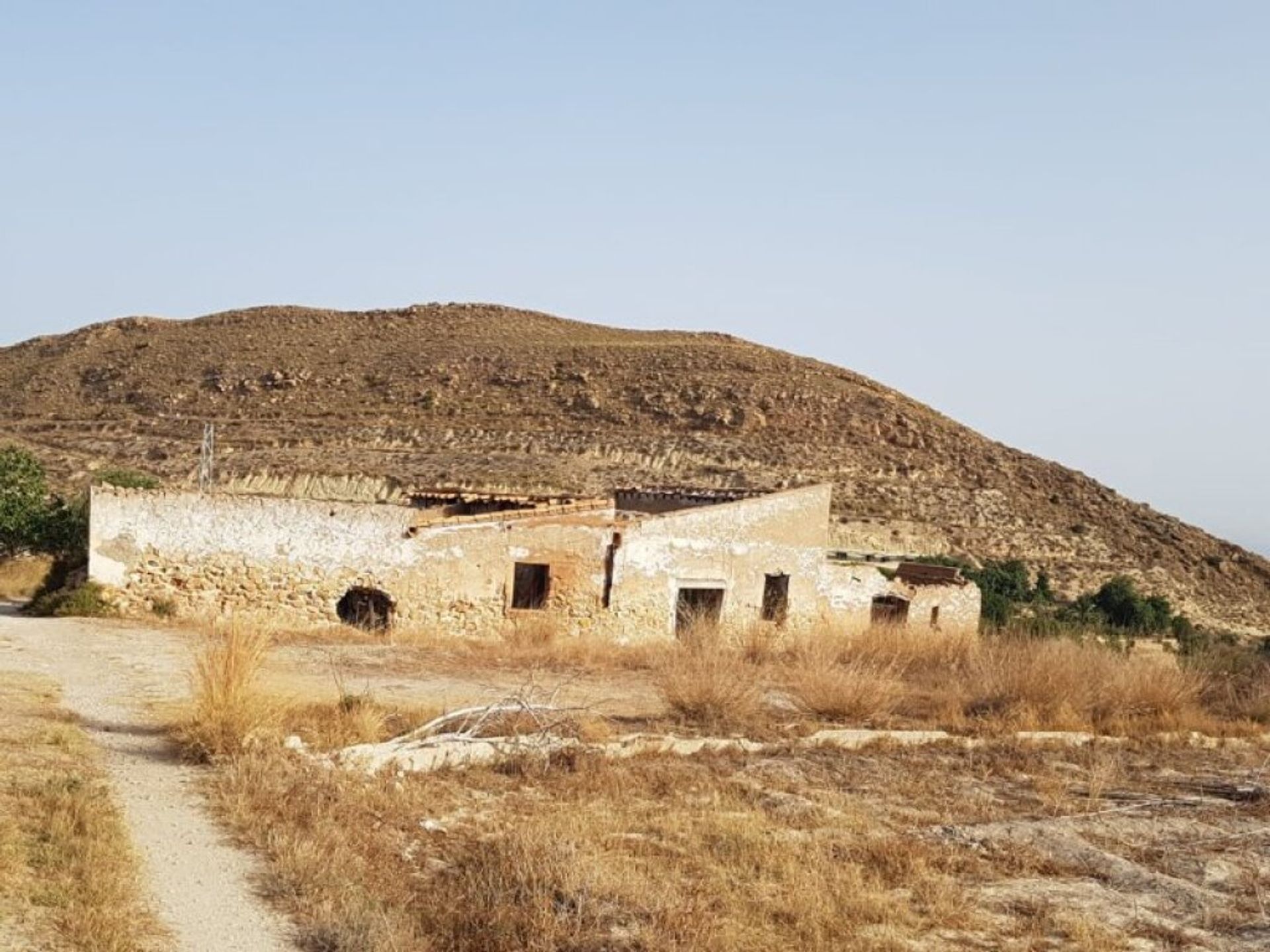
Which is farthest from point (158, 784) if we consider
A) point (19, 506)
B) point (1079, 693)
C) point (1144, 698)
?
point (19, 506)

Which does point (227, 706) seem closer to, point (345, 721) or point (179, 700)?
point (345, 721)

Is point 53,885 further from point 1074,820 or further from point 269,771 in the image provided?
point 1074,820

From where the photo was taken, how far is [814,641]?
20.4 metres

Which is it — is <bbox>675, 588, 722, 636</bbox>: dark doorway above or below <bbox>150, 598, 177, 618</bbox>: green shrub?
above

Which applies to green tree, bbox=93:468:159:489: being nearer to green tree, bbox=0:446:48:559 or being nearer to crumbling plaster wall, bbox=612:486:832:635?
green tree, bbox=0:446:48:559

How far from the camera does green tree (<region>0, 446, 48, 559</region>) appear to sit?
27219 mm

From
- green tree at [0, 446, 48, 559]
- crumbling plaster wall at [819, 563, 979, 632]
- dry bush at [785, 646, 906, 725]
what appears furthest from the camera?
green tree at [0, 446, 48, 559]

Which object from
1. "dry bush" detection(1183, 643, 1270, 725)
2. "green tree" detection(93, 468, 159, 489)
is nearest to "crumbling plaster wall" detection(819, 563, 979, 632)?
"dry bush" detection(1183, 643, 1270, 725)

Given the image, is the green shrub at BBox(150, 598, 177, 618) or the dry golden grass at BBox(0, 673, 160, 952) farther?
the green shrub at BBox(150, 598, 177, 618)

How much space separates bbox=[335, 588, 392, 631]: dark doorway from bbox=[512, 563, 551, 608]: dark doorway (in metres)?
2.11

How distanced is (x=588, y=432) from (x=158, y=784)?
44210 mm

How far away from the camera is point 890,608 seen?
25516 millimetres

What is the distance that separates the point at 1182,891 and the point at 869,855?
7.18 feet

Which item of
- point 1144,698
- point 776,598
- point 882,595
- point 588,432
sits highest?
point 588,432
